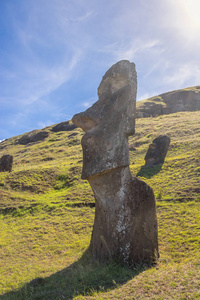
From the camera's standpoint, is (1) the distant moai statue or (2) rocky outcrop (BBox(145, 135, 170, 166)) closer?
(2) rocky outcrop (BBox(145, 135, 170, 166))

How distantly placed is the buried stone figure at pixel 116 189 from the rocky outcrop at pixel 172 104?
67.2 metres

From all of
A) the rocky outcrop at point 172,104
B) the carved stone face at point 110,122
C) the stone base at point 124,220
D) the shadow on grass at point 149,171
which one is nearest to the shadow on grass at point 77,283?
the stone base at point 124,220

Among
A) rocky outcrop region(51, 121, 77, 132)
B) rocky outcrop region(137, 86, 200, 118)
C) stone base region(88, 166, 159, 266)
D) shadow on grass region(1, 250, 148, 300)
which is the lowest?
shadow on grass region(1, 250, 148, 300)

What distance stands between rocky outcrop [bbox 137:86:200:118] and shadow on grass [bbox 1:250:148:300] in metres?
69.3

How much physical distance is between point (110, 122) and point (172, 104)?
266ft

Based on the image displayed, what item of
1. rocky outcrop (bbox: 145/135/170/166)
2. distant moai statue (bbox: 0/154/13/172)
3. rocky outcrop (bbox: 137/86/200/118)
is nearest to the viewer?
rocky outcrop (bbox: 145/135/170/166)

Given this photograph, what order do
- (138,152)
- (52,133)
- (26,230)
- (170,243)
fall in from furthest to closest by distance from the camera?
1. (52,133)
2. (138,152)
3. (26,230)
4. (170,243)

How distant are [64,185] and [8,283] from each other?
15.2 metres

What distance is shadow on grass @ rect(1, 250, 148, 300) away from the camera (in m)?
6.09

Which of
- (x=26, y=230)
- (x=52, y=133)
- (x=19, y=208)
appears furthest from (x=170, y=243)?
(x=52, y=133)

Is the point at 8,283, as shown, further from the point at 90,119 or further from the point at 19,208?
the point at 19,208

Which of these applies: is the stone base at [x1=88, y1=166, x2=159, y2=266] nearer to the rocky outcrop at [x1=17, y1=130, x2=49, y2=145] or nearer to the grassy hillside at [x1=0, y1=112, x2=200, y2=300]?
the grassy hillside at [x1=0, y1=112, x2=200, y2=300]

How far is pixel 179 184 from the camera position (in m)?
17.8

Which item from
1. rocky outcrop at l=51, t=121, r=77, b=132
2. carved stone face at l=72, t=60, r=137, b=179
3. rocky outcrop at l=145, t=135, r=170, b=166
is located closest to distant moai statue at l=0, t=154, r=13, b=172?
rocky outcrop at l=145, t=135, r=170, b=166
